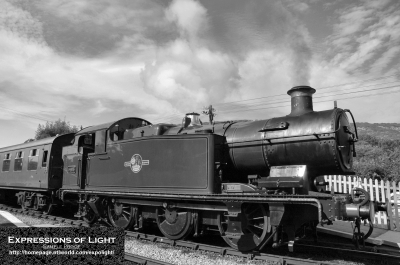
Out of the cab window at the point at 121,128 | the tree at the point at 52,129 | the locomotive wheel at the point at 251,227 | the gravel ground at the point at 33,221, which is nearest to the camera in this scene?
the locomotive wheel at the point at 251,227

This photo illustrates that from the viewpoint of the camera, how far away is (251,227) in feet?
21.1

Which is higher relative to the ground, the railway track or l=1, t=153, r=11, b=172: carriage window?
l=1, t=153, r=11, b=172: carriage window

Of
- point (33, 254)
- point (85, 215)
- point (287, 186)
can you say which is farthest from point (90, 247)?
point (85, 215)

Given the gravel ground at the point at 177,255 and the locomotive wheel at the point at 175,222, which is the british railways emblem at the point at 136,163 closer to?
the locomotive wheel at the point at 175,222

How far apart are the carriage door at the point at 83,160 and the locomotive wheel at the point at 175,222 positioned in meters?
3.13

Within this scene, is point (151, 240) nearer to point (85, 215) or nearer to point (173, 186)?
point (173, 186)

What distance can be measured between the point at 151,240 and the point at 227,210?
8.10ft

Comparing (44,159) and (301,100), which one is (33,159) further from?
(301,100)

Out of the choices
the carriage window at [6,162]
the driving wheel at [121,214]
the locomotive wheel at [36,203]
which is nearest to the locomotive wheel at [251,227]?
the driving wheel at [121,214]

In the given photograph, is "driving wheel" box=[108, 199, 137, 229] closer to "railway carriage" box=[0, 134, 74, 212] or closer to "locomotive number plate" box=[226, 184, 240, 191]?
"locomotive number plate" box=[226, 184, 240, 191]

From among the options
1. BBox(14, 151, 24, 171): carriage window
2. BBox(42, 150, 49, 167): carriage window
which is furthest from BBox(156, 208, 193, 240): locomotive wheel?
BBox(14, 151, 24, 171): carriage window

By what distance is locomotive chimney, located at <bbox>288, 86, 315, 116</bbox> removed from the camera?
20.9 feet

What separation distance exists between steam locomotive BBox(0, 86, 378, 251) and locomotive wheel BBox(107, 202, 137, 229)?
0.09 ft

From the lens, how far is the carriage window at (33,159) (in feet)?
41.3
